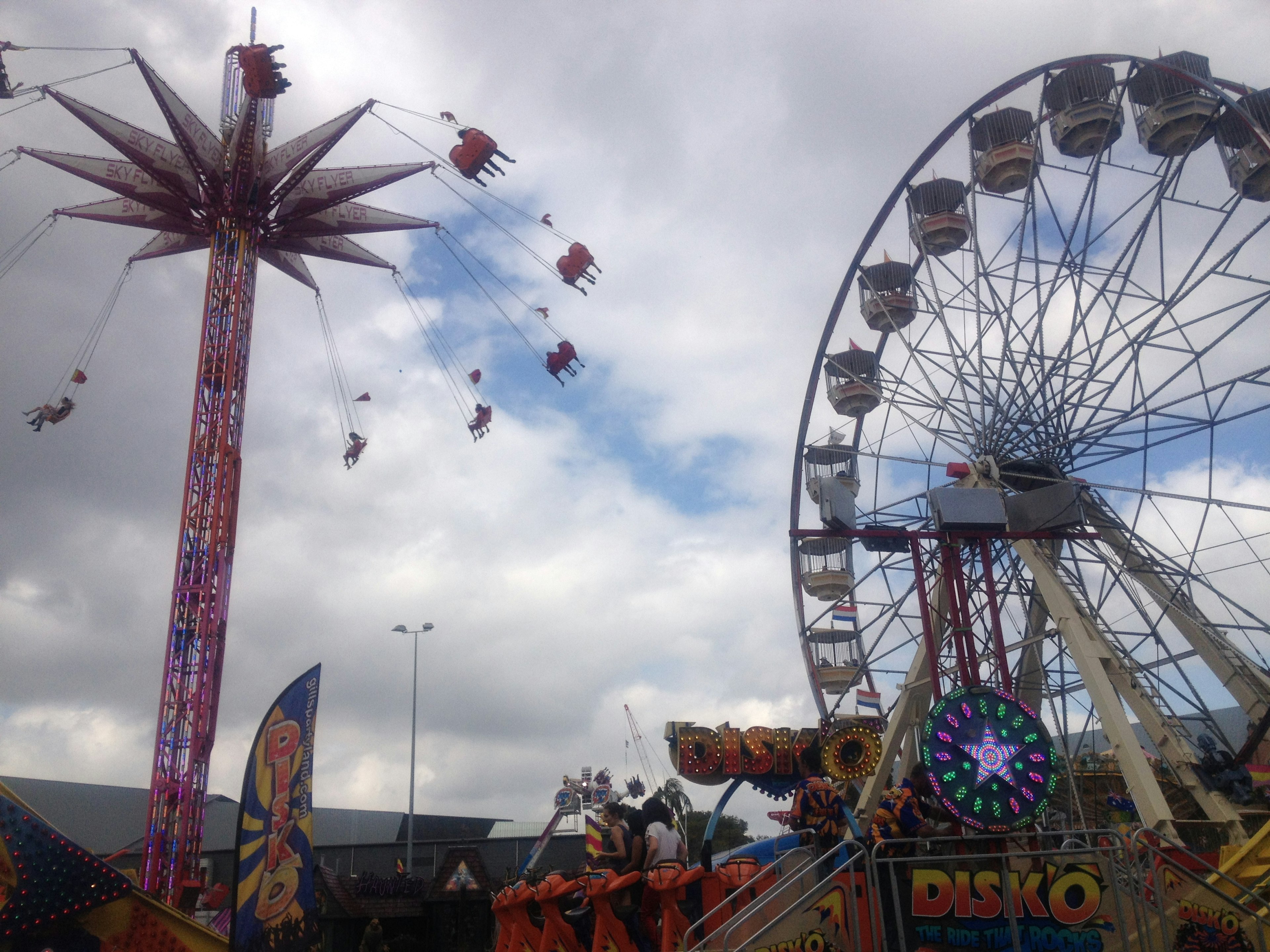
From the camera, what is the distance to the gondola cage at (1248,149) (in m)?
21.6

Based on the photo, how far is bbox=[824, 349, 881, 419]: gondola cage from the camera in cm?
2936

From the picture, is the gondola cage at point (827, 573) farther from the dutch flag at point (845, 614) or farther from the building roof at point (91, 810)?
the building roof at point (91, 810)

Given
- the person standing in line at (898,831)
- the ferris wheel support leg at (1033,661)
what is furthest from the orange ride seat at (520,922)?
the ferris wheel support leg at (1033,661)

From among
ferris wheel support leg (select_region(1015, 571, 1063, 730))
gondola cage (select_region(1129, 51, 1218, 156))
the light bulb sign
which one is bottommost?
the light bulb sign

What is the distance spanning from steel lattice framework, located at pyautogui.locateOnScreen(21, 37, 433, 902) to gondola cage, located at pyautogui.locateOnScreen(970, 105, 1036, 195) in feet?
45.6

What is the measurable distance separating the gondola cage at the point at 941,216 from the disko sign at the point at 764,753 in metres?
13.0

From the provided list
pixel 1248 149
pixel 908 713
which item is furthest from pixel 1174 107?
pixel 908 713

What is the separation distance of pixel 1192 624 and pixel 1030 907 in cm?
1578

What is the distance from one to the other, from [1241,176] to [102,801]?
43.3 meters

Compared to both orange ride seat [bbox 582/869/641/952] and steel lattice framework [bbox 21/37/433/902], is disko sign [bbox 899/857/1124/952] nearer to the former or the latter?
orange ride seat [bbox 582/869/641/952]

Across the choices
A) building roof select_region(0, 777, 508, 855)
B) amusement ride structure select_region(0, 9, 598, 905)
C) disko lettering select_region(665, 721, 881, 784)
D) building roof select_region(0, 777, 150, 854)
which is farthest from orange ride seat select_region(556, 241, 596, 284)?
building roof select_region(0, 777, 150, 854)

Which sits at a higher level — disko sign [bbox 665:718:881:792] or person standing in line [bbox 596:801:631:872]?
disko sign [bbox 665:718:881:792]

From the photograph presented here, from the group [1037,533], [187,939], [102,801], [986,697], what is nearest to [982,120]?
[1037,533]

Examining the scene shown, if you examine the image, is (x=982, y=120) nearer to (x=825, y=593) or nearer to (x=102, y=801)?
(x=825, y=593)
